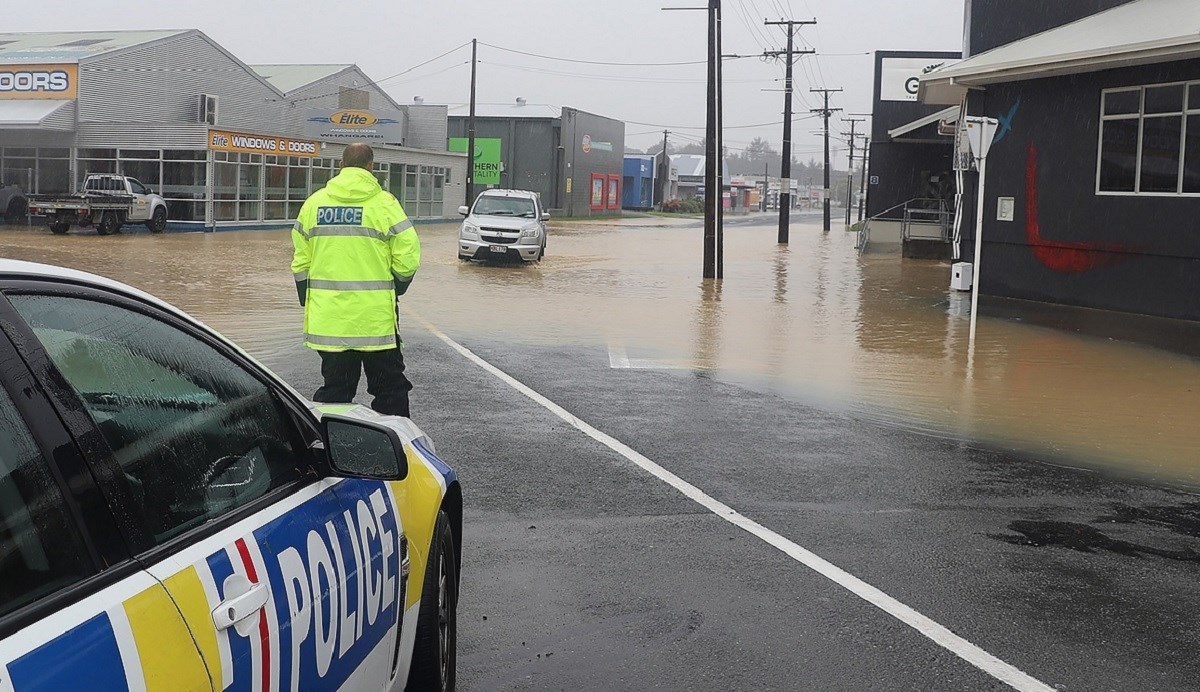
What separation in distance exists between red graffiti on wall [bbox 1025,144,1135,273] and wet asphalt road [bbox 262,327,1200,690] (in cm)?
1116

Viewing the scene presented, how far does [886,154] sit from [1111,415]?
36837mm

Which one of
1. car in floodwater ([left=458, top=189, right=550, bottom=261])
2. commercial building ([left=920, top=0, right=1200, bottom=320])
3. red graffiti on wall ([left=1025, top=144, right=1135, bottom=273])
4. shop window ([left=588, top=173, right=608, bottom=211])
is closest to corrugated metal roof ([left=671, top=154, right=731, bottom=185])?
shop window ([left=588, top=173, right=608, bottom=211])

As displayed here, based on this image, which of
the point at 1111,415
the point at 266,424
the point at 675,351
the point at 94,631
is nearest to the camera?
the point at 94,631

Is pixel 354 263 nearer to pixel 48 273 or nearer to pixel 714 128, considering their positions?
pixel 48 273

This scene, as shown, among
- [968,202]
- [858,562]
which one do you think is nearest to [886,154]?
[968,202]

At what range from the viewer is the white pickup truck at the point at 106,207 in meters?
35.6

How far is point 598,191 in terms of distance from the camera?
276 feet

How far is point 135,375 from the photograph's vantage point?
273 cm

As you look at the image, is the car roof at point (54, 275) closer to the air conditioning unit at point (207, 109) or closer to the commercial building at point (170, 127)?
the commercial building at point (170, 127)

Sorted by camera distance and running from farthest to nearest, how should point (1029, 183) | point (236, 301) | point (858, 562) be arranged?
point (1029, 183)
point (236, 301)
point (858, 562)

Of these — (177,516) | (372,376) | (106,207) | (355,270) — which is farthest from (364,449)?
(106,207)

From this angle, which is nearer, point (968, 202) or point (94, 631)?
point (94, 631)

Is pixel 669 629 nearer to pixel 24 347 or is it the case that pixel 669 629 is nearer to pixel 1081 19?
pixel 24 347

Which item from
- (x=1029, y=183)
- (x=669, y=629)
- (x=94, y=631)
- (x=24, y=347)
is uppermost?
(x=1029, y=183)
